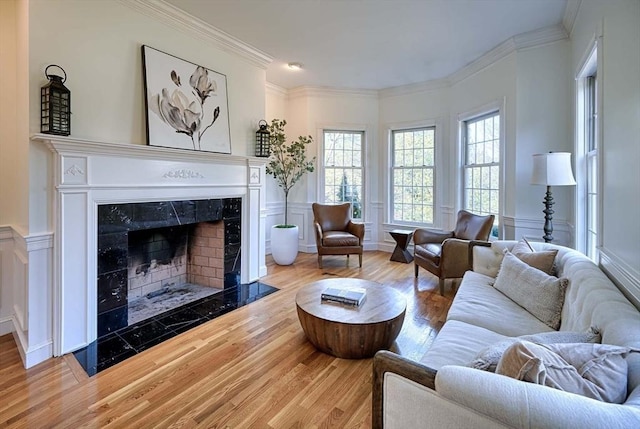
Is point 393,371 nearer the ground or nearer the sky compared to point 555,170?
nearer the ground

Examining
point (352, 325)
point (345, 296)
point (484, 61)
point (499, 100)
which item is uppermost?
point (484, 61)

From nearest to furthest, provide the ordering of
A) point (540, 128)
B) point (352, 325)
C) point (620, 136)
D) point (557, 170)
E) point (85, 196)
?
point (620, 136) → point (352, 325) → point (85, 196) → point (557, 170) → point (540, 128)

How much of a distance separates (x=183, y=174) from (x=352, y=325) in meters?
2.17

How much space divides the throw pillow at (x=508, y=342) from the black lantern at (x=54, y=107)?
2.82m

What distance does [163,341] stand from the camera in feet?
8.17

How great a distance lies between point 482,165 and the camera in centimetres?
449

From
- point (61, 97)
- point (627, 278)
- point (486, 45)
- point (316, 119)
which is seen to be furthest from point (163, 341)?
point (486, 45)

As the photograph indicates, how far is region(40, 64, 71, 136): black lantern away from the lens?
2.15m

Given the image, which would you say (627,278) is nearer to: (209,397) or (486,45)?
(209,397)

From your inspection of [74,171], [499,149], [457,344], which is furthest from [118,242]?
[499,149]

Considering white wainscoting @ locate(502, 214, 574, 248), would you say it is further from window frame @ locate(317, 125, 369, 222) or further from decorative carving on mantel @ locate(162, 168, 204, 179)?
decorative carving on mantel @ locate(162, 168, 204, 179)

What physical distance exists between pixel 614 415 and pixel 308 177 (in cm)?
499

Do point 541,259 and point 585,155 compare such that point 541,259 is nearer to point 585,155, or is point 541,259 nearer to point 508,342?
point 508,342

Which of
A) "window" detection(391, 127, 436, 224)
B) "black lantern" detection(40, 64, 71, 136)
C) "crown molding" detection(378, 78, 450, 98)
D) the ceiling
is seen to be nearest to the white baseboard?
"black lantern" detection(40, 64, 71, 136)
